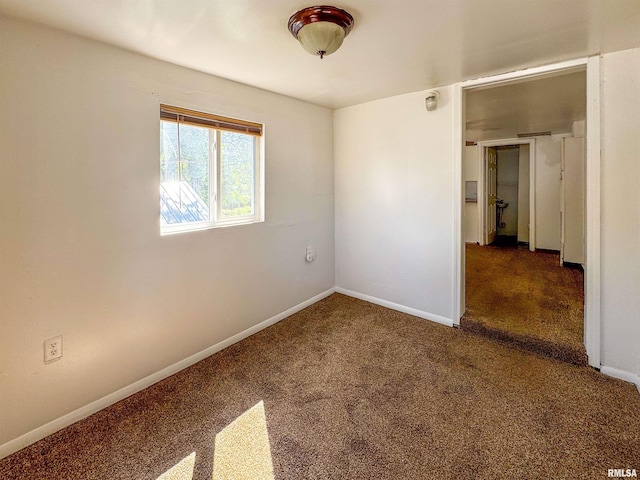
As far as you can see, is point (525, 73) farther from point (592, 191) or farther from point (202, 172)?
point (202, 172)

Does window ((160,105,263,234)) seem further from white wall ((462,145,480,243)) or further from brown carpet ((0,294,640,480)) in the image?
white wall ((462,145,480,243))

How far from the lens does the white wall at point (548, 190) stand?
544 centimetres

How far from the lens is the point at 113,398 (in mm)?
1951

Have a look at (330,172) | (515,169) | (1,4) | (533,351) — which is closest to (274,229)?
(330,172)

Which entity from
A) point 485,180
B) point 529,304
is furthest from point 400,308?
point 485,180

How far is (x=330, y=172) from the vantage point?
3604mm

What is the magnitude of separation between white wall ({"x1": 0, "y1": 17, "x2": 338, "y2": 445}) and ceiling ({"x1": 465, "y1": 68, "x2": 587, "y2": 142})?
7.95ft

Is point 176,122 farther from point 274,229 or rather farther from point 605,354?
point 605,354

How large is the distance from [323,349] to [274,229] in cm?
118

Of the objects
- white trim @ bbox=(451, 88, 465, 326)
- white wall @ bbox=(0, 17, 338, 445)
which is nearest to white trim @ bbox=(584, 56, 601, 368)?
white trim @ bbox=(451, 88, 465, 326)

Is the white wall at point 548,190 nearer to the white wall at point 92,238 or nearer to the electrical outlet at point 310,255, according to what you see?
the electrical outlet at point 310,255

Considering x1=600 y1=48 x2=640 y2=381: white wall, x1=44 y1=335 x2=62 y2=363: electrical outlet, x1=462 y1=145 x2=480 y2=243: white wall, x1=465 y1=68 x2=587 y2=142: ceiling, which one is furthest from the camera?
x1=462 y1=145 x2=480 y2=243: white wall

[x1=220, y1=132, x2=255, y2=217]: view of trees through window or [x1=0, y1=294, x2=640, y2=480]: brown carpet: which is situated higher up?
[x1=220, y1=132, x2=255, y2=217]: view of trees through window

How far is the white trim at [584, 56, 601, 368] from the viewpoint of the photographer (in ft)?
6.93
